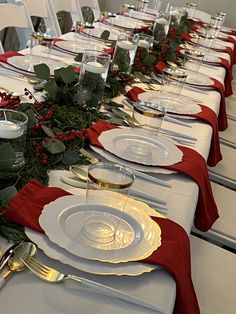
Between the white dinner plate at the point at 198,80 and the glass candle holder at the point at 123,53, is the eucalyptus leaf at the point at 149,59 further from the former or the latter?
the glass candle holder at the point at 123,53

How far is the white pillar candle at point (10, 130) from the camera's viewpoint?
909 millimetres

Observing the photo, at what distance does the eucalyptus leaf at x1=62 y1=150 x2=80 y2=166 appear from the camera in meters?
1.00

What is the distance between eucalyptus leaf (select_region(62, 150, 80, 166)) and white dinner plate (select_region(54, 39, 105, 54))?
102 centimetres

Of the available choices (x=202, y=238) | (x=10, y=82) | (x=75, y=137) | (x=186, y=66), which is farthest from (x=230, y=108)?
(x=75, y=137)

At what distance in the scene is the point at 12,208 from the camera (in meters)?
0.75

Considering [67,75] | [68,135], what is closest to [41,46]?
[67,75]

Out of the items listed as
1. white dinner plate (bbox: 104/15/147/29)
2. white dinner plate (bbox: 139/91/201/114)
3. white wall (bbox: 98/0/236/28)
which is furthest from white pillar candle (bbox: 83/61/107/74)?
white wall (bbox: 98/0/236/28)

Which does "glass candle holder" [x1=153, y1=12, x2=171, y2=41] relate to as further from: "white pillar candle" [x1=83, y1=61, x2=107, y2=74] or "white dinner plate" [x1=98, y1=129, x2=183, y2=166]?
"white dinner plate" [x1=98, y1=129, x2=183, y2=166]

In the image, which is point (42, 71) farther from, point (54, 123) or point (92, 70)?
point (54, 123)

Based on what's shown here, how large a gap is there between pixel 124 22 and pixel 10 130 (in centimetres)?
211

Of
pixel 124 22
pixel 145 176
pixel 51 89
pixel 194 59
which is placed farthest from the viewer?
pixel 124 22

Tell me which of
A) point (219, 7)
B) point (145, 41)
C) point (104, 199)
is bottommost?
point (219, 7)

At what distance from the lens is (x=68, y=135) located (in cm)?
106

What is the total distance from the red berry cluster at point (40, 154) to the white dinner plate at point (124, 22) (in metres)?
1.83
